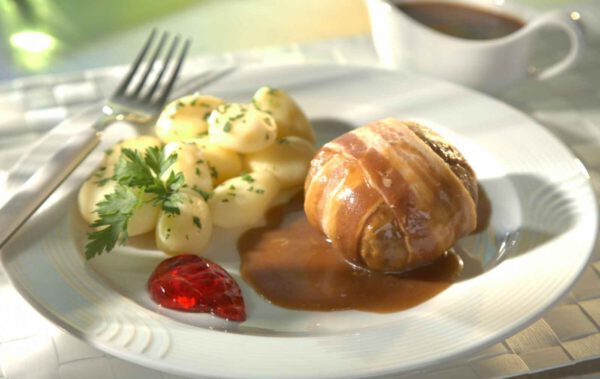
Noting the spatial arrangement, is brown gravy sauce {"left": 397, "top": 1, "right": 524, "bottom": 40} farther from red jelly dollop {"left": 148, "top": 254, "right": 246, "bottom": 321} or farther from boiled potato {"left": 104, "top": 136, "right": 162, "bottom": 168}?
red jelly dollop {"left": 148, "top": 254, "right": 246, "bottom": 321}

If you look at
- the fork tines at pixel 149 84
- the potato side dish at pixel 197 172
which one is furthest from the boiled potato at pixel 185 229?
the fork tines at pixel 149 84

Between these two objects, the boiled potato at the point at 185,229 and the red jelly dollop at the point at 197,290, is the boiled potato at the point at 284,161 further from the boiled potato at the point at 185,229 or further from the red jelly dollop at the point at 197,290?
the red jelly dollop at the point at 197,290

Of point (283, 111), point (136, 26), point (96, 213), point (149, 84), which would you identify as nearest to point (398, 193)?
point (283, 111)

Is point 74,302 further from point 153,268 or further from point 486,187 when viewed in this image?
point 486,187

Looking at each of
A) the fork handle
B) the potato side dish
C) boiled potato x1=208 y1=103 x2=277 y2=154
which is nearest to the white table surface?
the fork handle

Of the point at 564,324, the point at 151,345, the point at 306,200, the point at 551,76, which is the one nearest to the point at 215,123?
the point at 306,200

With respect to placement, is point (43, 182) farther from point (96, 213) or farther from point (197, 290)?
point (197, 290)
